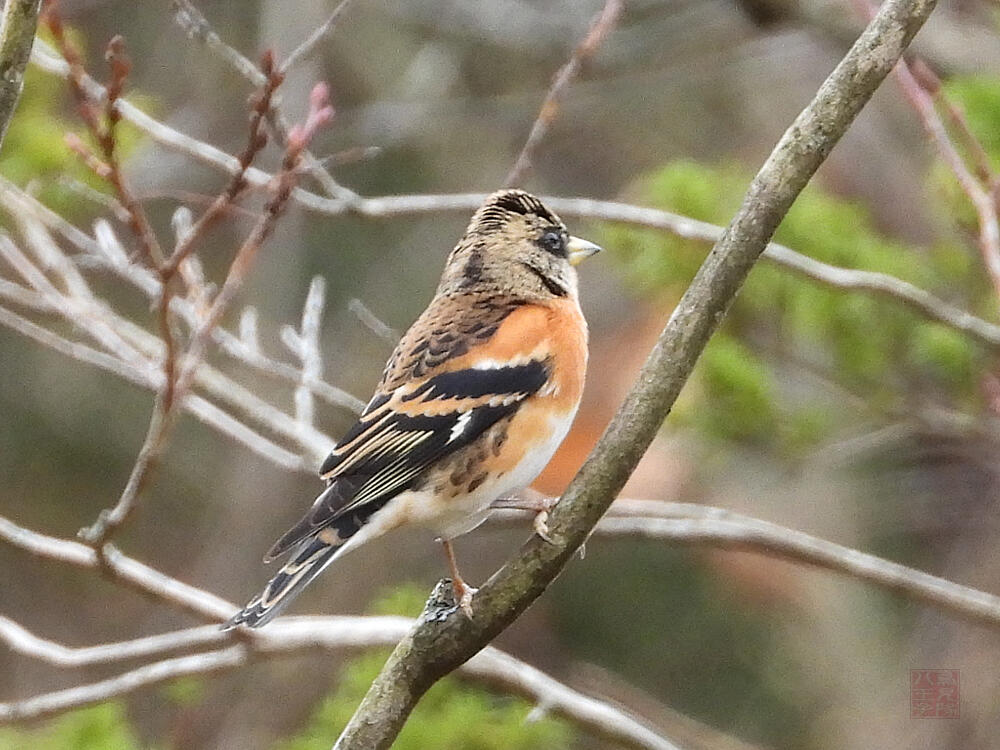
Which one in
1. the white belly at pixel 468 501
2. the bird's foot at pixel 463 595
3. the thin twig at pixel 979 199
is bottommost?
the bird's foot at pixel 463 595

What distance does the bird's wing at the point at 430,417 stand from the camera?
3.06m

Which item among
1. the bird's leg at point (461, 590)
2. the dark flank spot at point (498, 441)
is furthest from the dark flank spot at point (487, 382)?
the bird's leg at point (461, 590)

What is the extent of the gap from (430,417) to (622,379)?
A: 12.3 feet

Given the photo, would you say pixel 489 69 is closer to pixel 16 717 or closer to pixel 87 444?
pixel 87 444

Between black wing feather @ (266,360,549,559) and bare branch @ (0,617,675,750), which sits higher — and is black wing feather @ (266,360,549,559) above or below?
above

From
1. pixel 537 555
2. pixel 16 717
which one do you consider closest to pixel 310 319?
pixel 16 717

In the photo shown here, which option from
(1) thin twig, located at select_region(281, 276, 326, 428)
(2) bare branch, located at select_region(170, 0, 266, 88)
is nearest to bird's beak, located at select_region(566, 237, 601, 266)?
(1) thin twig, located at select_region(281, 276, 326, 428)

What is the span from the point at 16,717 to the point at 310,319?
1.44m

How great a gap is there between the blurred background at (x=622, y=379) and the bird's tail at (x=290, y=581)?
4.92 ft

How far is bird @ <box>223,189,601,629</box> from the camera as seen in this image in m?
2.97

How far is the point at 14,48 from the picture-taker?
224 cm

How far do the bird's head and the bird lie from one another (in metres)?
0.03

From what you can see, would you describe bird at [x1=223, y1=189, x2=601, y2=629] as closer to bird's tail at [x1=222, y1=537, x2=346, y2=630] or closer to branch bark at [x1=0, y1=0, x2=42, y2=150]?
bird's tail at [x1=222, y1=537, x2=346, y2=630]

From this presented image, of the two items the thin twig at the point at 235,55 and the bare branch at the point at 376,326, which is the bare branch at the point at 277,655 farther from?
the thin twig at the point at 235,55
